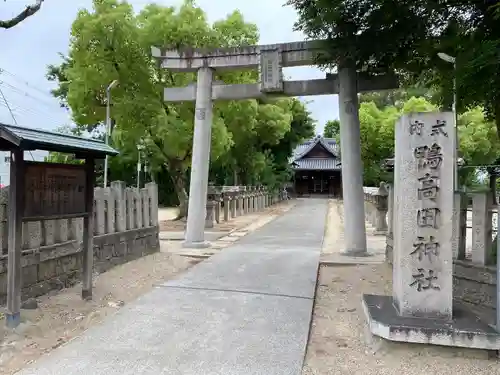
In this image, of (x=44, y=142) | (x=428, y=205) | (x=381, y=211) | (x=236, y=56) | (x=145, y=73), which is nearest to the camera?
(x=428, y=205)

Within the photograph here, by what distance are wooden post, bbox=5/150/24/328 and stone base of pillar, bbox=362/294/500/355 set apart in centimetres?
335

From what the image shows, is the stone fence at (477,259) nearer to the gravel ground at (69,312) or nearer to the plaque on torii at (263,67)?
the gravel ground at (69,312)

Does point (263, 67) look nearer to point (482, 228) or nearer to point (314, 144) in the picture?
point (482, 228)

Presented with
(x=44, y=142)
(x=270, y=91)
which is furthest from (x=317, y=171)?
(x=44, y=142)

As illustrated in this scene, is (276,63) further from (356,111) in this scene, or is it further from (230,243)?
(230,243)

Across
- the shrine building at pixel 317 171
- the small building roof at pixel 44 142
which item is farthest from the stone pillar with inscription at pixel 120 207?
the shrine building at pixel 317 171

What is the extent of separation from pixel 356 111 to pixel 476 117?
21533 millimetres

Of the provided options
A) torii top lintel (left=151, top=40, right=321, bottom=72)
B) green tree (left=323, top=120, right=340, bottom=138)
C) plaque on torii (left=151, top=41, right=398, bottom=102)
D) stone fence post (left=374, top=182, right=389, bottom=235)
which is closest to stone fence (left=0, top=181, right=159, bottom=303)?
plaque on torii (left=151, top=41, right=398, bottom=102)

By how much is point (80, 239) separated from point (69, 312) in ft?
5.21

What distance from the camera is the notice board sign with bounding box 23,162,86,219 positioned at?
435 centimetres

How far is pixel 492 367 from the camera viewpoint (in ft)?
11.6

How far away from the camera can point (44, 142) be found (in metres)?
4.11

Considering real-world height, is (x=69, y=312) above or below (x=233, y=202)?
below

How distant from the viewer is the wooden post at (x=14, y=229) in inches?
165
